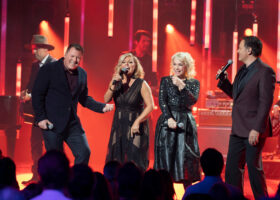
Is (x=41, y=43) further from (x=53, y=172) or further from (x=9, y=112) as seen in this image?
(x=53, y=172)

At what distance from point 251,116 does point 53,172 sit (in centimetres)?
205

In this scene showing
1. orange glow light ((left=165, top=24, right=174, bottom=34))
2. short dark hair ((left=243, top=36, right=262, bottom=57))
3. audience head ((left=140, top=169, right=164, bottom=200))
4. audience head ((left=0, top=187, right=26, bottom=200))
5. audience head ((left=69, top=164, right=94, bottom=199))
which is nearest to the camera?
audience head ((left=0, top=187, right=26, bottom=200))

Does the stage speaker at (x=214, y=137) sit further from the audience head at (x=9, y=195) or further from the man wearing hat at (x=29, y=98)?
the audience head at (x=9, y=195)

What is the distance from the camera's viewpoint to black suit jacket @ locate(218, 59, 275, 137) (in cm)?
329

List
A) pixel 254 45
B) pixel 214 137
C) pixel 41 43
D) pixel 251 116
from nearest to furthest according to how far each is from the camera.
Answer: pixel 251 116, pixel 254 45, pixel 41 43, pixel 214 137

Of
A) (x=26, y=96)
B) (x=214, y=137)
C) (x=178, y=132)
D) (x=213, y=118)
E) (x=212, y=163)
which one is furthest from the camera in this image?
(x=213, y=118)

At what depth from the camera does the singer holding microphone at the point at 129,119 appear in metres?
4.07

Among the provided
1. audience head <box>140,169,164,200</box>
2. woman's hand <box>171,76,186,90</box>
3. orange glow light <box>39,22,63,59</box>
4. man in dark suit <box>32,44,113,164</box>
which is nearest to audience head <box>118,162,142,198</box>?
audience head <box>140,169,164,200</box>

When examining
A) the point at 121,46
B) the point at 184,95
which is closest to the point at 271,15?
the point at 121,46

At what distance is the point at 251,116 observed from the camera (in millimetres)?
3367

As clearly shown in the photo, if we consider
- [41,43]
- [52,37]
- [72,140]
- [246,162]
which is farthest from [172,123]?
[52,37]

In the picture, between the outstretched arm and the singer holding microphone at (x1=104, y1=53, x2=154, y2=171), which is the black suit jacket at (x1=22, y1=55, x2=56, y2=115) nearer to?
the singer holding microphone at (x1=104, y1=53, x2=154, y2=171)

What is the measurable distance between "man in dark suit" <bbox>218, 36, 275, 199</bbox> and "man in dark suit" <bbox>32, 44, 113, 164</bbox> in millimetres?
1343

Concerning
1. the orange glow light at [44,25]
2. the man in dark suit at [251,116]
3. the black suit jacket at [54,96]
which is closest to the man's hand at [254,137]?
the man in dark suit at [251,116]
